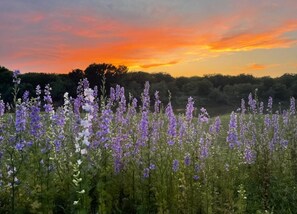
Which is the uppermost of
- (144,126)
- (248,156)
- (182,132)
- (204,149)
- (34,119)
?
(34,119)

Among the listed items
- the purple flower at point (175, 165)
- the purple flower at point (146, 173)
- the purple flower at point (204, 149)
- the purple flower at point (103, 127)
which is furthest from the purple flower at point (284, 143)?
the purple flower at point (103, 127)

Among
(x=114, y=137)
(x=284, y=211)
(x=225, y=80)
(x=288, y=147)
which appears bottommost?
(x=284, y=211)

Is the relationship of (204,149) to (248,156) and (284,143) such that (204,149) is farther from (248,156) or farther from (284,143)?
(284,143)

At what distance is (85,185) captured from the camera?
4.86 meters

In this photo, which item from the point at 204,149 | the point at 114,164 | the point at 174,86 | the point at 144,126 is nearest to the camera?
the point at 144,126

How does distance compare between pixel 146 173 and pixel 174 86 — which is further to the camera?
pixel 174 86

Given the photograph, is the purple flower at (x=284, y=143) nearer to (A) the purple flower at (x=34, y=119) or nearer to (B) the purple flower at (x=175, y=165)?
(B) the purple flower at (x=175, y=165)

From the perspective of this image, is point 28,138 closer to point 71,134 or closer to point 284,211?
point 71,134

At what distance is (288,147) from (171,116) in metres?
4.95

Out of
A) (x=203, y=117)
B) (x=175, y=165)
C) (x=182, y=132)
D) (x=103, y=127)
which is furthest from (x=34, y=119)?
(x=203, y=117)

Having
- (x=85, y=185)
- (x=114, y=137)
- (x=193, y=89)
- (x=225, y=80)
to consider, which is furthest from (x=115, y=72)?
(x=85, y=185)

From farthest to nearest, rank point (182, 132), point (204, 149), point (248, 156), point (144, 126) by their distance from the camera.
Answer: point (248, 156) < point (182, 132) < point (204, 149) < point (144, 126)

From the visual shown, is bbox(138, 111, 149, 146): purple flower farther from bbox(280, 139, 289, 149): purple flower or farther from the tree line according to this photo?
the tree line

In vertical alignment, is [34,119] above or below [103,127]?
above
